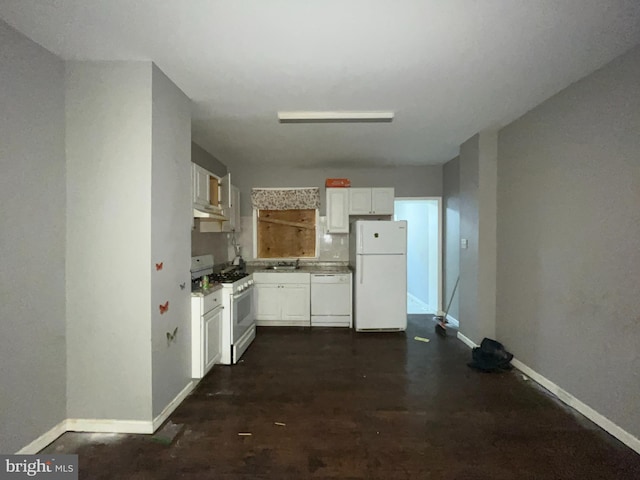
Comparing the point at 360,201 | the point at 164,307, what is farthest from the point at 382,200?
the point at 164,307

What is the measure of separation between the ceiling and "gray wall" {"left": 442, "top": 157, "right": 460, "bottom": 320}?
155 cm

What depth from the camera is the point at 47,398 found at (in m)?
1.79

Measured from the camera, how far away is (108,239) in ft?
6.26

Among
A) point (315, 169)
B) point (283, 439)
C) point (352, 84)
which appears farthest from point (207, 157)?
point (283, 439)

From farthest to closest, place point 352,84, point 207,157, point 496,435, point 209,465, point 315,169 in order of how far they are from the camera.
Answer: point 315,169 → point 207,157 → point 352,84 → point 496,435 → point 209,465

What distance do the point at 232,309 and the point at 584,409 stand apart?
3034 millimetres

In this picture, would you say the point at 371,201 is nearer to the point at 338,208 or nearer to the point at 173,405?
the point at 338,208

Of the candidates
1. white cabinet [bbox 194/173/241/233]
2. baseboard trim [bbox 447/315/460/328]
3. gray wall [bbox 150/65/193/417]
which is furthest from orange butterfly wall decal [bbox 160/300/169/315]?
baseboard trim [bbox 447/315/460/328]

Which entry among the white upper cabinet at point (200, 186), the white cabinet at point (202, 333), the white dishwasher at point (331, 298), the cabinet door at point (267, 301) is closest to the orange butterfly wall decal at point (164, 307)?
the white cabinet at point (202, 333)

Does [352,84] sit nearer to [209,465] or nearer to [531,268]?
[531,268]

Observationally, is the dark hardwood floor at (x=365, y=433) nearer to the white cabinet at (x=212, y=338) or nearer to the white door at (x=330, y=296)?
the white cabinet at (x=212, y=338)

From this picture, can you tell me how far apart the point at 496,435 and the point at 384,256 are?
7.70 ft

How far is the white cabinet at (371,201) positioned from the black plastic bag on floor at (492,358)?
2256 mm

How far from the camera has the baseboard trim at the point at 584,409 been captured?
178 centimetres
